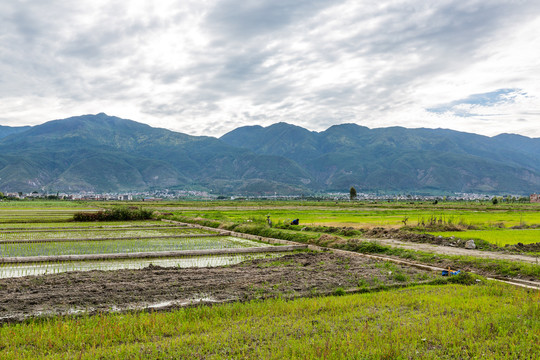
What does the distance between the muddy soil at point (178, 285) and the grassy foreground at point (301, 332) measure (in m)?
0.74

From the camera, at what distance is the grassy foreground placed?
523cm

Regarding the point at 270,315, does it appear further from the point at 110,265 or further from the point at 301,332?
the point at 110,265

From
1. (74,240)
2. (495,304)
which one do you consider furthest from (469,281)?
(74,240)

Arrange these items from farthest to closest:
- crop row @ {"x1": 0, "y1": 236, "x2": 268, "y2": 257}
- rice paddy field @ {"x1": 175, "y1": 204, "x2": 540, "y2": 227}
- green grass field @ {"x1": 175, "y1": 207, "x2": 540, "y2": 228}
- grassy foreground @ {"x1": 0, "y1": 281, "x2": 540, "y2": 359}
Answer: rice paddy field @ {"x1": 175, "y1": 204, "x2": 540, "y2": 227}
green grass field @ {"x1": 175, "y1": 207, "x2": 540, "y2": 228}
crop row @ {"x1": 0, "y1": 236, "x2": 268, "y2": 257}
grassy foreground @ {"x1": 0, "y1": 281, "x2": 540, "y2": 359}

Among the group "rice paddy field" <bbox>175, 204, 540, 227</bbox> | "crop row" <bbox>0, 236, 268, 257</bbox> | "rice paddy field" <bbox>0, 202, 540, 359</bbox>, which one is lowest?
"rice paddy field" <bbox>175, 204, 540, 227</bbox>

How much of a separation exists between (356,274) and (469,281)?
2.84 m

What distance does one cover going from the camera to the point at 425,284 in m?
9.91

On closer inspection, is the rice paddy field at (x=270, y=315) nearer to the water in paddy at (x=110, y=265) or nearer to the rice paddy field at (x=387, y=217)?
the water in paddy at (x=110, y=265)

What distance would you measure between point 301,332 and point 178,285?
13.9 ft

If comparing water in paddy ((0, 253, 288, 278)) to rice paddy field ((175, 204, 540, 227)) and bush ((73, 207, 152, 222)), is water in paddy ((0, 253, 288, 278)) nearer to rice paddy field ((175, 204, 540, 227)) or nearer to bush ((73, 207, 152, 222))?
rice paddy field ((175, 204, 540, 227))

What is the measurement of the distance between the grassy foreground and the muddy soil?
2.41 feet

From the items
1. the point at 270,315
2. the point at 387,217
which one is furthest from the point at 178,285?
the point at 387,217

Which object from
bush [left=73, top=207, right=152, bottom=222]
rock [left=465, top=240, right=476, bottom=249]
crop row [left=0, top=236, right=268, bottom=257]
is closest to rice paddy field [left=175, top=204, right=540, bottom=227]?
bush [left=73, top=207, right=152, bottom=222]

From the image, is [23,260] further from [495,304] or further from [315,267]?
[495,304]
